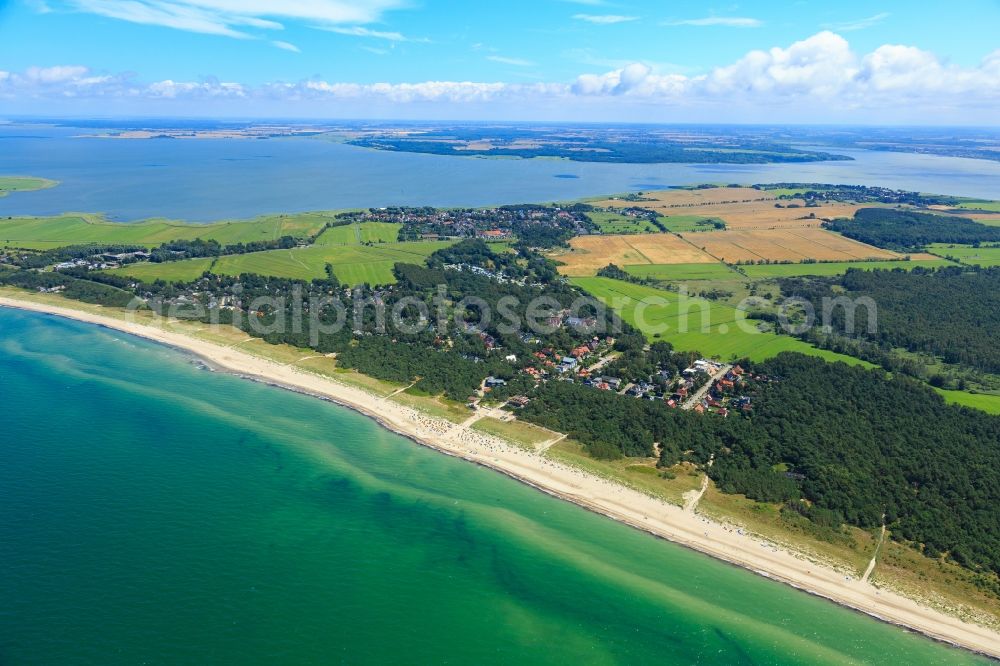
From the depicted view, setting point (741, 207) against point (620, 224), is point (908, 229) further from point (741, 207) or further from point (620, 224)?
point (620, 224)

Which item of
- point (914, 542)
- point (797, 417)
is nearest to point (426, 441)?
point (797, 417)

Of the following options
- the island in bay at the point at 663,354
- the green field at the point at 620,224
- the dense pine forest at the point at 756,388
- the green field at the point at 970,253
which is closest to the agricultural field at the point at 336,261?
the island in bay at the point at 663,354

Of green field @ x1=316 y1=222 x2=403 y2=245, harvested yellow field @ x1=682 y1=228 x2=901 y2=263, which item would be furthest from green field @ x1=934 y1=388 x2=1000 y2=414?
green field @ x1=316 y1=222 x2=403 y2=245

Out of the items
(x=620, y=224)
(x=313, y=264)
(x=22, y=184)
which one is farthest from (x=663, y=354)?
(x=22, y=184)

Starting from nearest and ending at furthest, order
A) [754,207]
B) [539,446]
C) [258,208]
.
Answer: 1. [539,446]
2. [258,208]
3. [754,207]

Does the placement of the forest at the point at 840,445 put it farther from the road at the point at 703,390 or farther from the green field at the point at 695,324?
the green field at the point at 695,324

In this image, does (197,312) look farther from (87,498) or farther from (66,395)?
(87,498)

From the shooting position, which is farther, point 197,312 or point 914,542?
point 197,312
